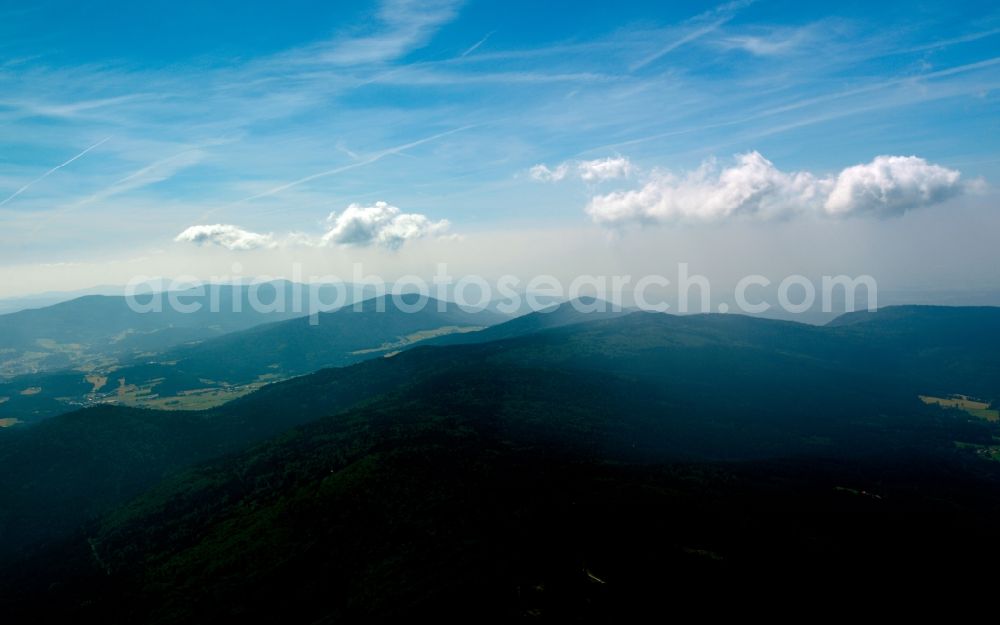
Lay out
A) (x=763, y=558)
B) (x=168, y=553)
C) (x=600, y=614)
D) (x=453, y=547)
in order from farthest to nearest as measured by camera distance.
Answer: (x=168, y=553) < (x=453, y=547) < (x=763, y=558) < (x=600, y=614)

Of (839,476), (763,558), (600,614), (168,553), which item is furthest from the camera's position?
(839,476)

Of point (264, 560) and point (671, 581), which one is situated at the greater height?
point (671, 581)

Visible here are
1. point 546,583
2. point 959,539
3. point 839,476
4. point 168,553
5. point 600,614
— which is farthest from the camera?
point 839,476

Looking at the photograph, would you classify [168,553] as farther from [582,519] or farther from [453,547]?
[582,519]

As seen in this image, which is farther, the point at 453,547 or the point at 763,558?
the point at 453,547

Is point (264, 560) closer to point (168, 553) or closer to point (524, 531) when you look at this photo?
point (168, 553)

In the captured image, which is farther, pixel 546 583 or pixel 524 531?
pixel 524 531

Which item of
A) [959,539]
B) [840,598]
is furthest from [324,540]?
[959,539]

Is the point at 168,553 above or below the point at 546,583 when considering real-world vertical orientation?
below

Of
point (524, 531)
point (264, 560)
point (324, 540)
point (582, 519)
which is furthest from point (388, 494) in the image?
point (582, 519)
